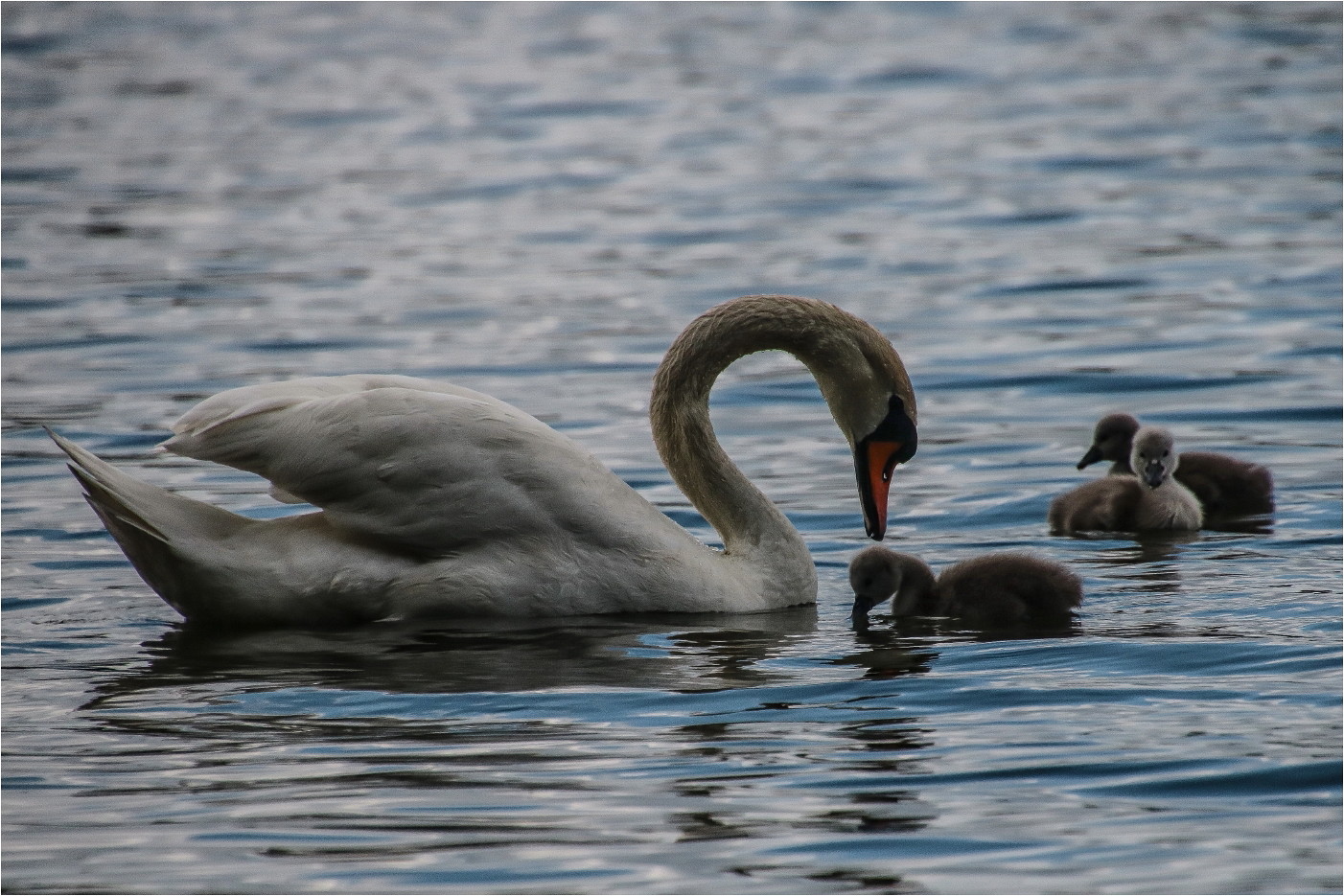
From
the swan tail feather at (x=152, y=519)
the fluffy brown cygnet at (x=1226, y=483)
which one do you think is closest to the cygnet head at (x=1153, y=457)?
the fluffy brown cygnet at (x=1226, y=483)

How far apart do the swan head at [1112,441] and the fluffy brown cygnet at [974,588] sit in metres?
2.76

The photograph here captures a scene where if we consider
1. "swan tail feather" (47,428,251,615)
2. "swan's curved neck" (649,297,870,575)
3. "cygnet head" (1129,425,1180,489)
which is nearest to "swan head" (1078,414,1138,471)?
"cygnet head" (1129,425,1180,489)

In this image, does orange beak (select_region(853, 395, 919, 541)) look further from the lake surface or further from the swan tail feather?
the swan tail feather

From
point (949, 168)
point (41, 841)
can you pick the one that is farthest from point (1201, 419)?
point (949, 168)

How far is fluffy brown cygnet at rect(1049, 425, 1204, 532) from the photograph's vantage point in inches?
414

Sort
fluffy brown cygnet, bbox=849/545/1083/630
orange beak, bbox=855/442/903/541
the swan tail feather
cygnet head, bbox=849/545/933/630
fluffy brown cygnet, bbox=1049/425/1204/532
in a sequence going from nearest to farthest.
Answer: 1. the swan tail feather
2. fluffy brown cygnet, bbox=849/545/1083/630
3. cygnet head, bbox=849/545/933/630
4. orange beak, bbox=855/442/903/541
5. fluffy brown cygnet, bbox=1049/425/1204/532

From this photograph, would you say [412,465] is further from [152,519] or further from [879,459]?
[879,459]

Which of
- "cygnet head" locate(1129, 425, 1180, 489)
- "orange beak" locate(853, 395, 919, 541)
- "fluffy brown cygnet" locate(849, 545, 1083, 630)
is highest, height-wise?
"orange beak" locate(853, 395, 919, 541)

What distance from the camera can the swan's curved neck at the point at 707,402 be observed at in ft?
29.9

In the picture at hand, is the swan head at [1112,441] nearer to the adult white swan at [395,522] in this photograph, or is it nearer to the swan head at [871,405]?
the swan head at [871,405]

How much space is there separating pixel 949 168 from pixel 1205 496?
1420 cm

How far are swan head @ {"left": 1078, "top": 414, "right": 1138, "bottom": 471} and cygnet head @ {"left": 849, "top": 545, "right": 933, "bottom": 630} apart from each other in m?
2.82

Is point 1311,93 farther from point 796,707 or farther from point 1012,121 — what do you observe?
point 796,707

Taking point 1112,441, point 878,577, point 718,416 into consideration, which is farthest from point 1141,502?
point 718,416
